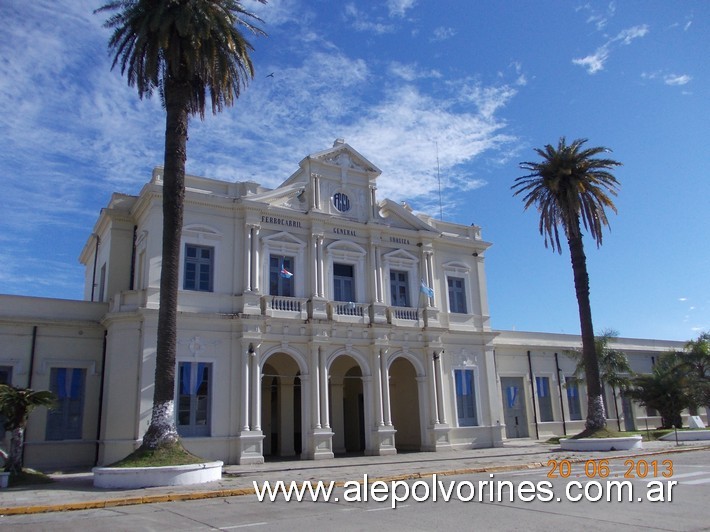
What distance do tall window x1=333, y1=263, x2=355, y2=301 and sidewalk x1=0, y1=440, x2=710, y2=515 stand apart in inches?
273

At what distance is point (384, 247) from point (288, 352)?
7.14 meters

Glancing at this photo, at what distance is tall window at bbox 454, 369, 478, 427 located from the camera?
29.1 m

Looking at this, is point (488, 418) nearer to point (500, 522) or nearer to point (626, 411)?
point (626, 411)

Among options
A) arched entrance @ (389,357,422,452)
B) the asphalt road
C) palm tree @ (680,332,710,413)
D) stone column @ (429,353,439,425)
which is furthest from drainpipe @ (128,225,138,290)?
palm tree @ (680,332,710,413)

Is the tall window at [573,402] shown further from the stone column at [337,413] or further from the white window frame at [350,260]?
the white window frame at [350,260]

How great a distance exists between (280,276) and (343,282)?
3.15m

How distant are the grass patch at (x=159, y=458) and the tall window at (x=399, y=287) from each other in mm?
13584

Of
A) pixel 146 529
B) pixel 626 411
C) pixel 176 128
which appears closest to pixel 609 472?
pixel 146 529

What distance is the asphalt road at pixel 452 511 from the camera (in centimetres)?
966

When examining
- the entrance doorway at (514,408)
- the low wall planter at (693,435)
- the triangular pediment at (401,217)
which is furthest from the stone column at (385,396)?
the low wall planter at (693,435)

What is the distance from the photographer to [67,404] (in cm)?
2295

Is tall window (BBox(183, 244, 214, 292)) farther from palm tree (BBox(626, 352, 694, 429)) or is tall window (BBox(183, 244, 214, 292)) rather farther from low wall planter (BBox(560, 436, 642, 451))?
palm tree (BBox(626, 352, 694, 429))

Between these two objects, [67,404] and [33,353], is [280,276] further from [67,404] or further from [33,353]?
[33,353]
